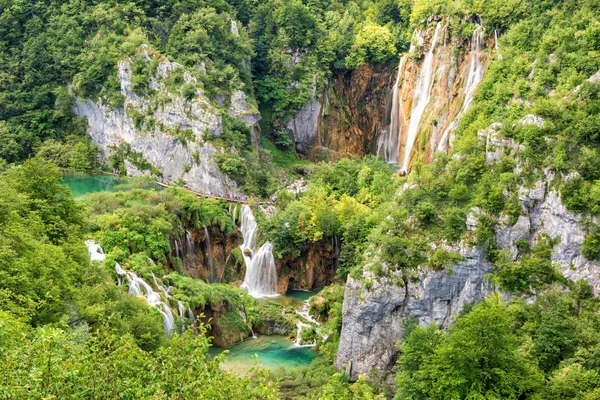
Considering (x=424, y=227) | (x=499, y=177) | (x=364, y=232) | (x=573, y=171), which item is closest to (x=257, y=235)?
(x=364, y=232)

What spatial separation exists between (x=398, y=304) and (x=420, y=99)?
77.2 ft

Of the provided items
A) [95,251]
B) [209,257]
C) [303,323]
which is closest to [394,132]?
[209,257]

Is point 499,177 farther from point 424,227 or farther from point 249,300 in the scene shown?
point 249,300

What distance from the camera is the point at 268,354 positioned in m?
28.1

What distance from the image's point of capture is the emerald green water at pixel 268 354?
26.8 m

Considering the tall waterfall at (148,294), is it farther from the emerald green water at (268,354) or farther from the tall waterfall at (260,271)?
the tall waterfall at (260,271)

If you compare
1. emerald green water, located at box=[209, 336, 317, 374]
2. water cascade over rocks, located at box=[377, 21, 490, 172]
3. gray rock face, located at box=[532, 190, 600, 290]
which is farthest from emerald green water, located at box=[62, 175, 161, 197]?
gray rock face, located at box=[532, 190, 600, 290]

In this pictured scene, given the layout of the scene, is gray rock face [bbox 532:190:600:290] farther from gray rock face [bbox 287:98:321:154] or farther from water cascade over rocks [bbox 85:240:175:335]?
gray rock face [bbox 287:98:321:154]

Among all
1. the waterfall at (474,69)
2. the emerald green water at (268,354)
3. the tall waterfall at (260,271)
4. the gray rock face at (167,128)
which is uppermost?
the waterfall at (474,69)

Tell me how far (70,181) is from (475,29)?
103ft

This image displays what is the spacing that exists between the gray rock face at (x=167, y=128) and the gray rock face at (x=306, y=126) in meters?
6.81

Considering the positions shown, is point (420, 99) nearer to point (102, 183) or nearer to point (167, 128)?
point (167, 128)

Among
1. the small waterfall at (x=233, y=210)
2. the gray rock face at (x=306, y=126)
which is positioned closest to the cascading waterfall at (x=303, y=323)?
the small waterfall at (x=233, y=210)

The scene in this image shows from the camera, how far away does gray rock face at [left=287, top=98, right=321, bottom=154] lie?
177ft
